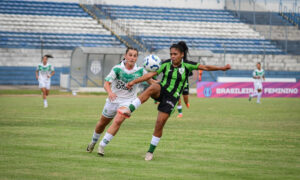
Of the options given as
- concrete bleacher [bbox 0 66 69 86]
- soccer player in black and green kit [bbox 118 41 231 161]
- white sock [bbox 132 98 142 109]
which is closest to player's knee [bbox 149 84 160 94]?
soccer player in black and green kit [bbox 118 41 231 161]

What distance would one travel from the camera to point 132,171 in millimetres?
7301

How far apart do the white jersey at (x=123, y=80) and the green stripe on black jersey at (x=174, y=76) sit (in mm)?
605

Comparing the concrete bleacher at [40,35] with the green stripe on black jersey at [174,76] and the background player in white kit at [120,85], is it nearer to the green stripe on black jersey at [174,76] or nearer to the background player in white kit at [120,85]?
the background player in white kit at [120,85]

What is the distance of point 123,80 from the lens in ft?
30.2

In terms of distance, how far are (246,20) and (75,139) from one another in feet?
147

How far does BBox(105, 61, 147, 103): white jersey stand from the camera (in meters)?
9.14

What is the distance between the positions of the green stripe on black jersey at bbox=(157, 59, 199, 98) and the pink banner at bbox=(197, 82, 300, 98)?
27.1 meters

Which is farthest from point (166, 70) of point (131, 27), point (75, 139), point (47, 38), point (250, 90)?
point (131, 27)

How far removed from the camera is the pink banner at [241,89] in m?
36.2

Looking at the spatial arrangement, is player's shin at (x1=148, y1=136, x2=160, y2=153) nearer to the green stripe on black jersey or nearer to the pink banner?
the green stripe on black jersey

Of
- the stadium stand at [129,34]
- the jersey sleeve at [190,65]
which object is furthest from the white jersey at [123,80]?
the stadium stand at [129,34]

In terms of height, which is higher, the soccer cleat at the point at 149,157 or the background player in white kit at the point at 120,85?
the background player in white kit at the point at 120,85

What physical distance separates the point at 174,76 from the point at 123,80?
1.02 m

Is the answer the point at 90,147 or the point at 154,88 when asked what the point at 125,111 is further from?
the point at 90,147
